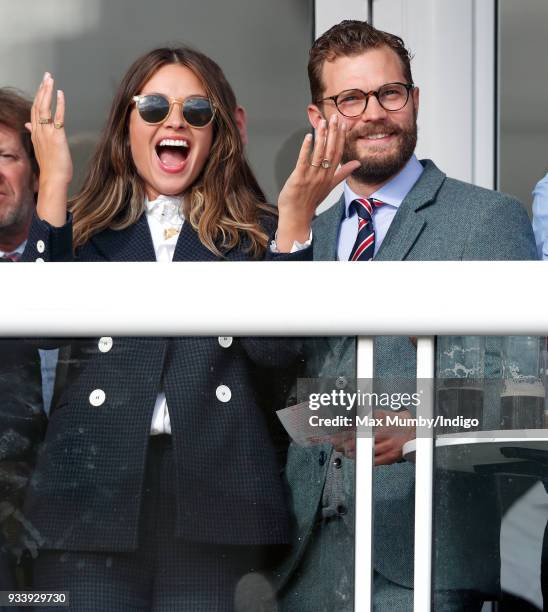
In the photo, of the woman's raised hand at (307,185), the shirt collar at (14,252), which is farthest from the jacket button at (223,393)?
the shirt collar at (14,252)

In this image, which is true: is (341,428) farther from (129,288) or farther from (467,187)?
(467,187)

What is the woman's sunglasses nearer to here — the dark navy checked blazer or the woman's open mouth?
the woman's open mouth

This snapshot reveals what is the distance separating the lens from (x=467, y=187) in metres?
2.84

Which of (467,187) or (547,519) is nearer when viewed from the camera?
(547,519)

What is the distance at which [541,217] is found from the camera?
3033 millimetres

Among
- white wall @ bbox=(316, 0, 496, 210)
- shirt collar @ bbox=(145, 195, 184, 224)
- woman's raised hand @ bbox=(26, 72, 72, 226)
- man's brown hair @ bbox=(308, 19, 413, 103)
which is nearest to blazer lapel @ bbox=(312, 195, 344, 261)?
man's brown hair @ bbox=(308, 19, 413, 103)

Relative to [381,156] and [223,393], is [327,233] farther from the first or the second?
[223,393]

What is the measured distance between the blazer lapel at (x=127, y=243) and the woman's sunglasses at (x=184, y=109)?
253 mm

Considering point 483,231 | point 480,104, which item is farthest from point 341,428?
point 480,104

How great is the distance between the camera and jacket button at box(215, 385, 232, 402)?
1811 millimetres

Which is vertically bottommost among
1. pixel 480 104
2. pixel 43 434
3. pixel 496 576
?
pixel 496 576

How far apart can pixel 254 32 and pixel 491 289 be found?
258cm

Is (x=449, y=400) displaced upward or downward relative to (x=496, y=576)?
upward

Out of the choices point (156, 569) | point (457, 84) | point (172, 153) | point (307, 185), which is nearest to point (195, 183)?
point (172, 153)
